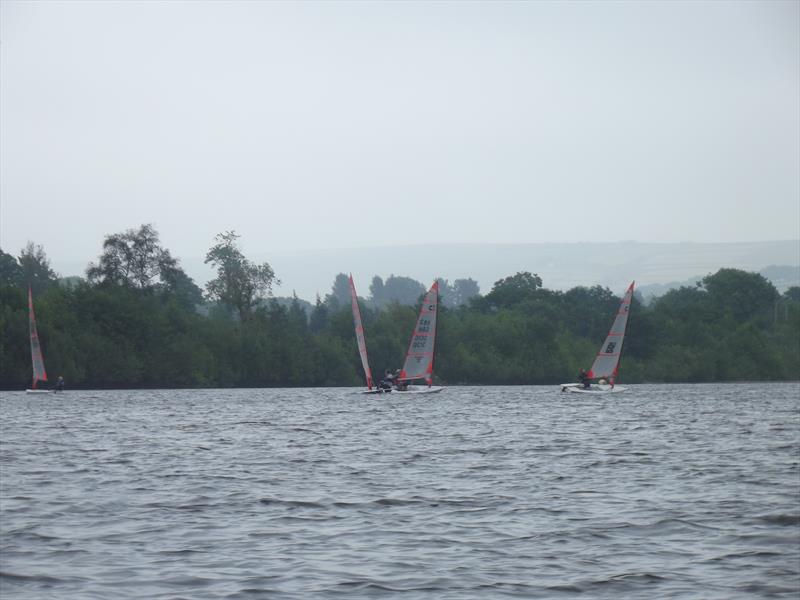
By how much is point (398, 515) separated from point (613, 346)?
75.5 metres

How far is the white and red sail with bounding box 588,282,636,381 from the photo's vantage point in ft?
314

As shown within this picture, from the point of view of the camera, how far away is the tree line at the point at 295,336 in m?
117

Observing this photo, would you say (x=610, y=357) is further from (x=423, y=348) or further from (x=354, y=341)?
(x=354, y=341)

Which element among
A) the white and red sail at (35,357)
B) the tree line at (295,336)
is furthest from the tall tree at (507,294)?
the white and red sail at (35,357)

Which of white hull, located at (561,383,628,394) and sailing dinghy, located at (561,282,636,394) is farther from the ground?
sailing dinghy, located at (561,282,636,394)

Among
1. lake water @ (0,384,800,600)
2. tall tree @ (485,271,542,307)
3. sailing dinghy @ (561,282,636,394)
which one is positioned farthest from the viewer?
tall tree @ (485,271,542,307)

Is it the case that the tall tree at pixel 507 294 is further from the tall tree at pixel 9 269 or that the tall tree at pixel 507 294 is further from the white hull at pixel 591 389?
the white hull at pixel 591 389

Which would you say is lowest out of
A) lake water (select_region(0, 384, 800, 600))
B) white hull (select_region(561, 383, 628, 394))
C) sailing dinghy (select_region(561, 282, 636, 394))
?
lake water (select_region(0, 384, 800, 600))

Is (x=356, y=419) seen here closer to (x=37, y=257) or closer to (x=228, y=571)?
(x=228, y=571)

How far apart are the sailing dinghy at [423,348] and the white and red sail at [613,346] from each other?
589 inches

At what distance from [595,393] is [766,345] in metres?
68.0

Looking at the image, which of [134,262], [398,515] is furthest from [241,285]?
[398,515]

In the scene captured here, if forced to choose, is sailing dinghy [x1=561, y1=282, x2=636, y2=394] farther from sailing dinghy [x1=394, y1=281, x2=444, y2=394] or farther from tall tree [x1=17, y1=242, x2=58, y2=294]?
tall tree [x1=17, y1=242, x2=58, y2=294]

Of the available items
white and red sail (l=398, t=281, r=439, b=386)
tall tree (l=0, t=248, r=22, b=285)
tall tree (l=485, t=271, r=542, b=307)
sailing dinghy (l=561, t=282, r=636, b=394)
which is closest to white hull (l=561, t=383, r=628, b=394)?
sailing dinghy (l=561, t=282, r=636, b=394)
